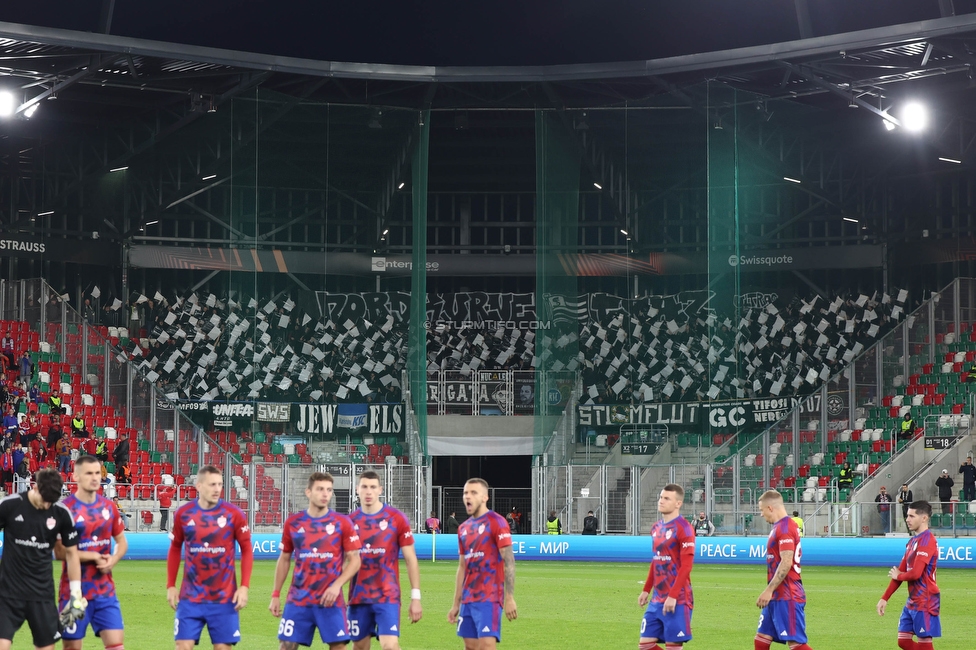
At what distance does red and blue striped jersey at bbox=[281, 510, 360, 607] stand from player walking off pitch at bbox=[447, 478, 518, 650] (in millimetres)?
961

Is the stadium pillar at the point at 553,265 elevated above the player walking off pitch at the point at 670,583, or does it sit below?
above

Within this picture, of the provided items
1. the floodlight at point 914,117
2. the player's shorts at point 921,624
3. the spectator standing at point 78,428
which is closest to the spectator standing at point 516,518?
the spectator standing at point 78,428

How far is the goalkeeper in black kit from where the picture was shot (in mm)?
10109

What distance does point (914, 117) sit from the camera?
116 ft

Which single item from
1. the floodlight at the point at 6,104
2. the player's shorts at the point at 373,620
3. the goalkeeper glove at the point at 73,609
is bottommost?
the player's shorts at the point at 373,620

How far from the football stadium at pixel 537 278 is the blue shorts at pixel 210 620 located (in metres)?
14.4

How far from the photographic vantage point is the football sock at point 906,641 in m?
12.7

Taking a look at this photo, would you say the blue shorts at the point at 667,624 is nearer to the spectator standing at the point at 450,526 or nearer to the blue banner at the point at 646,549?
the blue banner at the point at 646,549

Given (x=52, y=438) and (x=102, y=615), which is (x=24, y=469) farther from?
(x=102, y=615)

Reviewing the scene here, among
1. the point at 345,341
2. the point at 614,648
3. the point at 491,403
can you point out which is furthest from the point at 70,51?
the point at 614,648

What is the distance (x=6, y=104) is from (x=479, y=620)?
26.8 meters

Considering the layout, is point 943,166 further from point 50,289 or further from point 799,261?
point 50,289

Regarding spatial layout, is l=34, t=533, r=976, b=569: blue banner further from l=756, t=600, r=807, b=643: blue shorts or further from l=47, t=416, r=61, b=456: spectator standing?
l=756, t=600, r=807, b=643: blue shorts

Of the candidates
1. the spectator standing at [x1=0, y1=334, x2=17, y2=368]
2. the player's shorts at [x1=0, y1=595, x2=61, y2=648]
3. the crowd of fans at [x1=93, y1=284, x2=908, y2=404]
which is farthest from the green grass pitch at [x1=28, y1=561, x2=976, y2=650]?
the spectator standing at [x1=0, y1=334, x2=17, y2=368]
